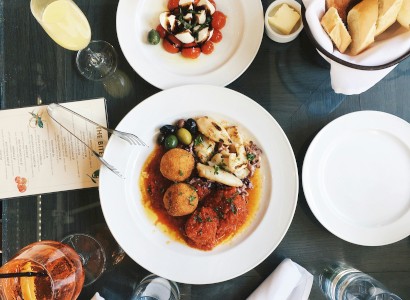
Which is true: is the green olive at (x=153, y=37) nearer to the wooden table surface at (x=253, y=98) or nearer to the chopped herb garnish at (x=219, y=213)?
the wooden table surface at (x=253, y=98)

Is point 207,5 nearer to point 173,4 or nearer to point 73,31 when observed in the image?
point 173,4

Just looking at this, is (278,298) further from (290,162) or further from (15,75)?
(15,75)

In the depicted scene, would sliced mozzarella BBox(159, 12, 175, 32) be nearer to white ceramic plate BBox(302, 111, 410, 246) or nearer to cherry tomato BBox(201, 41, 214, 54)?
cherry tomato BBox(201, 41, 214, 54)

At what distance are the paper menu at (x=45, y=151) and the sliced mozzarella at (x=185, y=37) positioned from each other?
1.43 ft

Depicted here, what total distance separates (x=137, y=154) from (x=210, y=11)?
0.68m

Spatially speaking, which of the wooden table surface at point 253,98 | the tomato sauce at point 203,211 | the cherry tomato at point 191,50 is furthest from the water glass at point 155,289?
the cherry tomato at point 191,50

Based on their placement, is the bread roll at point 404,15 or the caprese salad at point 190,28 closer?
the bread roll at point 404,15

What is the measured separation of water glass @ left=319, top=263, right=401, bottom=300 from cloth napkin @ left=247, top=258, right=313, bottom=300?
0.32 ft

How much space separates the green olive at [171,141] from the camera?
1.70 m

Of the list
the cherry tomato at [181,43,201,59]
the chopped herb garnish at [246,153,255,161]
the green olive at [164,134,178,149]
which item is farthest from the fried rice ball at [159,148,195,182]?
the cherry tomato at [181,43,201,59]

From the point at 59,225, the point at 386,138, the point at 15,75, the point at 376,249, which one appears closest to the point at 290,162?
the point at 386,138

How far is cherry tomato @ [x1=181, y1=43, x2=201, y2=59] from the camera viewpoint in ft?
5.66

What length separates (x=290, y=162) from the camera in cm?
165

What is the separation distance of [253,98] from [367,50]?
20.1 inches
